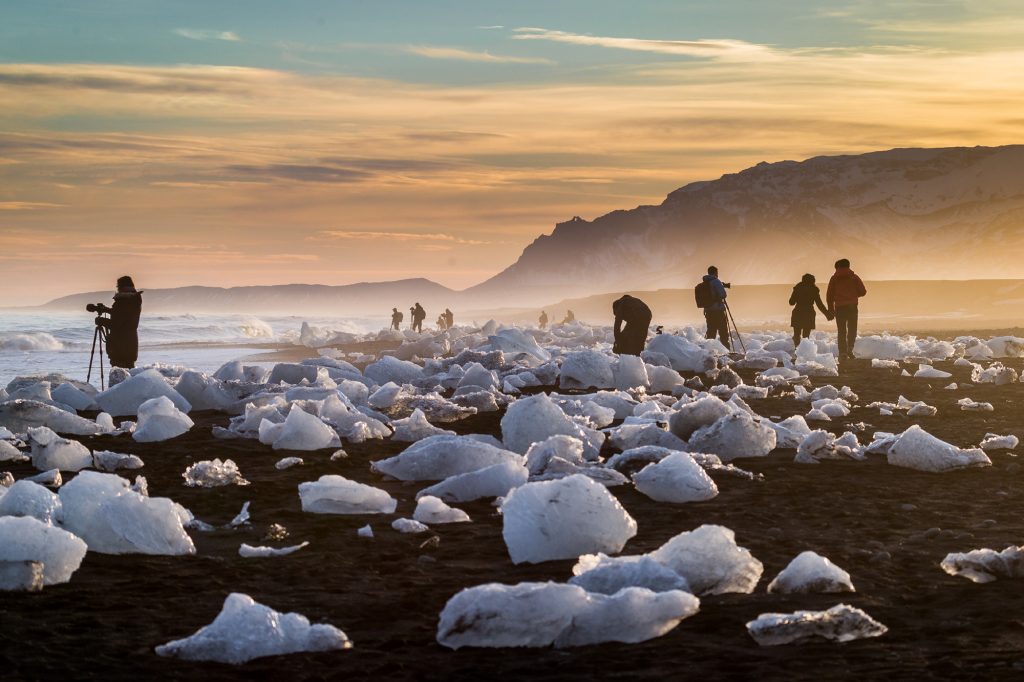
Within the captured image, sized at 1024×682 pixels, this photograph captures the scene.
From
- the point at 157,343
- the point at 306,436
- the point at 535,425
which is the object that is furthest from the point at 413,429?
the point at 157,343

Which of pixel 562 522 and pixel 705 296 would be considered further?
pixel 705 296

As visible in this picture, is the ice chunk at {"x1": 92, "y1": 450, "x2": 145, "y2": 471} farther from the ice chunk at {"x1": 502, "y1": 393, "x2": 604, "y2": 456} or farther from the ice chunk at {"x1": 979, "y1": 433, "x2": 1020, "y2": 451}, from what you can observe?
the ice chunk at {"x1": 979, "y1": 433, "x2": 1020, "y2": 451}

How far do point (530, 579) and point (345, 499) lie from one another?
Answer: 164 cm

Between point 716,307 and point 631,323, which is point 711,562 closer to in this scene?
point 631,323

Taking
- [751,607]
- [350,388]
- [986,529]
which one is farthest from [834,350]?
[751,607]

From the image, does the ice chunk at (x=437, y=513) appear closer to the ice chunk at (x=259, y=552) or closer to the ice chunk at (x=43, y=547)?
the ice chunk at (x=259, y=552)

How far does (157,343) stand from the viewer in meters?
51.2

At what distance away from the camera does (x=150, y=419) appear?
888 cm

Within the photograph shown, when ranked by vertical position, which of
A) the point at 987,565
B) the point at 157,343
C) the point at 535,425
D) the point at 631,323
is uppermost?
the point at 631,323

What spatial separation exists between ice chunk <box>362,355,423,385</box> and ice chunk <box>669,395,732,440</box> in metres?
6.35

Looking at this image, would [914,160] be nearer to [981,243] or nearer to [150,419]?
[981,243]

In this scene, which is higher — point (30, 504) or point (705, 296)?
point (705, 296)

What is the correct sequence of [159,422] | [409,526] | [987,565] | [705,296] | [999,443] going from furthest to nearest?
[705,296] → [159,422] → [999,443] → [409,526] → [987,565]

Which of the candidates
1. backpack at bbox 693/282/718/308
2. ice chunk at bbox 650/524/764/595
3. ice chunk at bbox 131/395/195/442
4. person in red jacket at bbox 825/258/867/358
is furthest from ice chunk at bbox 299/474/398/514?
backpack at bbox 693/282/718/308
